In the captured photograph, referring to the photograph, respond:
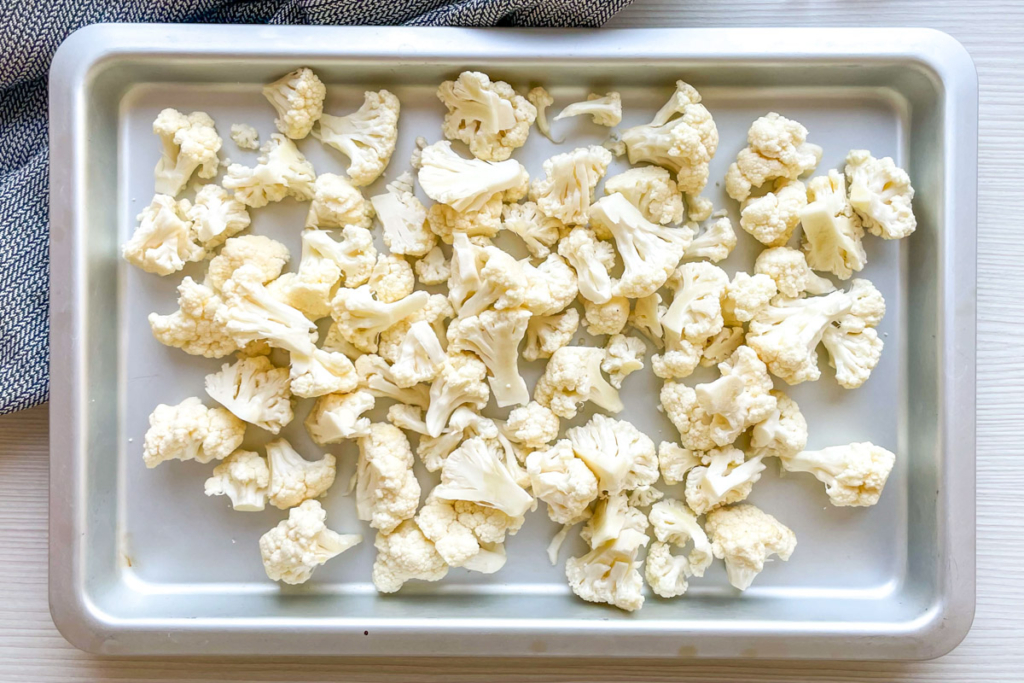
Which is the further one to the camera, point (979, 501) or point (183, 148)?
point (979, 501)

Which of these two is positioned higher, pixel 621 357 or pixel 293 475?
pixel 621 357

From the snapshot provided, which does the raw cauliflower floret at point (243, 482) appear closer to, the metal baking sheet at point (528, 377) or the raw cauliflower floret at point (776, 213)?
the metal baking sheet at point (528, 377)

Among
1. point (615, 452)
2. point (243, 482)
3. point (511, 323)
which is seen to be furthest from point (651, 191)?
point (243, 482)

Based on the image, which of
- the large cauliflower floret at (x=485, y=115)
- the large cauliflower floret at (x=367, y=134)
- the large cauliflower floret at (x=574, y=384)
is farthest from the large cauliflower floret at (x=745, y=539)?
the large cauliflower floret at (x=367, y=134)

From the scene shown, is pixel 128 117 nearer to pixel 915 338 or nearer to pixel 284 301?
pixel 284 301

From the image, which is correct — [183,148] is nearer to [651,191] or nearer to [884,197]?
[651,191]

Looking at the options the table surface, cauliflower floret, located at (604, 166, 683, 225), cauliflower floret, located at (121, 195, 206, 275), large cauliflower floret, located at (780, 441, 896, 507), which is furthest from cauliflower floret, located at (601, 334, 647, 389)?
cauliflower floret, located at (121, 195, 206, 275)
